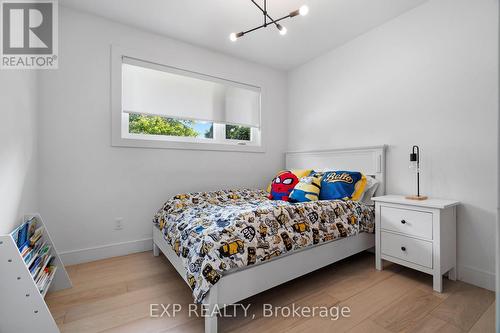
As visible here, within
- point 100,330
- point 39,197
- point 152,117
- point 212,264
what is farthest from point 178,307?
point 152,117

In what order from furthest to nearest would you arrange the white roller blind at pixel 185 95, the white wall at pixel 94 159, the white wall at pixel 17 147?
the white roller blind at pixel 185 95
the white wall at pixel 94 159
the white wall at pixel 17 147

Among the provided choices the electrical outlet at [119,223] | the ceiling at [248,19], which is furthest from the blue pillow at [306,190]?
the electrical outlet at [119,223]

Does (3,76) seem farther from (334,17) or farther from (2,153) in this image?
(334,17)

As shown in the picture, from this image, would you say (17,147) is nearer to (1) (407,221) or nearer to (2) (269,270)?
(2) (269,270)

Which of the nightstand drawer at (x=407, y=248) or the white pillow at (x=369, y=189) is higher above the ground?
the white pillow at (x=369, y=189)

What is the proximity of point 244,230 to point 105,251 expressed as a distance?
1722 millimetres

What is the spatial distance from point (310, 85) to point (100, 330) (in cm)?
331

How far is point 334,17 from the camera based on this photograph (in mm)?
2285

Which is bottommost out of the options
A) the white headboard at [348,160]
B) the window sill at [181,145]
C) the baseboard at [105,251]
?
the baseboard at [105,251]

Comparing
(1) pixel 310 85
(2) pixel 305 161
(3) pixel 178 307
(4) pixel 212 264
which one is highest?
(1) pixel 310 85

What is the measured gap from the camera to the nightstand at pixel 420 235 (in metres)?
1.67

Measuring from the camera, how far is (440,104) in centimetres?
197

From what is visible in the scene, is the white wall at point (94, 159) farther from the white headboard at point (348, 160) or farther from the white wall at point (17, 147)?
the white headboard at point (348, 160)

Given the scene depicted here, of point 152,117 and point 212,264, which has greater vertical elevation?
point 152,117
